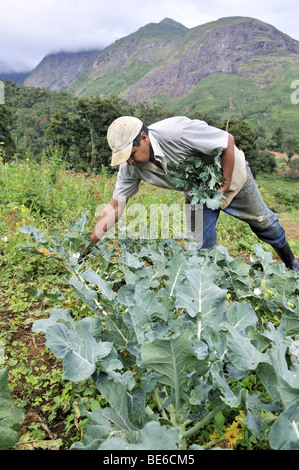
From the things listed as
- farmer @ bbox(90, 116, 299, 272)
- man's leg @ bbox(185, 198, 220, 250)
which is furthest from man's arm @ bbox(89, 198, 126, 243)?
man's leg @ bbox(185, 198, 220, 250)

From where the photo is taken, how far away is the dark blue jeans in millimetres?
2977

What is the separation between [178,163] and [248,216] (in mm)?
872

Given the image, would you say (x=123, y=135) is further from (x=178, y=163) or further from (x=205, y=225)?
(x=205, y=225)

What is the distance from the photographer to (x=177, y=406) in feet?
3.52

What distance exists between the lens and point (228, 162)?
2.70m

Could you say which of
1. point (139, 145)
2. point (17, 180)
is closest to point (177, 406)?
point (139, 145)

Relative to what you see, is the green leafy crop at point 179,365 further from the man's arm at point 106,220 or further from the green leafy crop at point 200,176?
the green leafy crop at point 200,176

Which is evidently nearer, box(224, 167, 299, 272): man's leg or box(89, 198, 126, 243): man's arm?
box(89, 198, 126, 243): man's arm

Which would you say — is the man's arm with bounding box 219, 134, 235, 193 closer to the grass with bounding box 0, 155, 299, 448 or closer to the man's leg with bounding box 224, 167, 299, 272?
the man's leg with bounding box 224, 167, 299, 272

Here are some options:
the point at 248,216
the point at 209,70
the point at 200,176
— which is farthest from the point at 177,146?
the point at 209,70

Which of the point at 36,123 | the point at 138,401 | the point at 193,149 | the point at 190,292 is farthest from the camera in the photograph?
the point at 36,123

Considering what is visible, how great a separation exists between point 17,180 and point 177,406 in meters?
4.01

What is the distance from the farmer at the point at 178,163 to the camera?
236 cm
